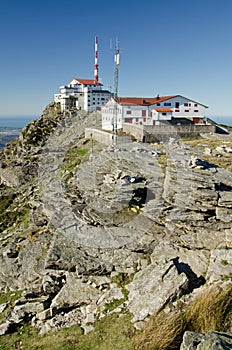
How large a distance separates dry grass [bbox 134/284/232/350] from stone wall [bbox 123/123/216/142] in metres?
29.7

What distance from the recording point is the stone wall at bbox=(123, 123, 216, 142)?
38684 millimetres

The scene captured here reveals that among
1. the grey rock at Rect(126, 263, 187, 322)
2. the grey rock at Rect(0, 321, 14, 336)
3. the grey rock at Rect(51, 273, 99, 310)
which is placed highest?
the grey rock at Rect(126, 263, 187, 322)

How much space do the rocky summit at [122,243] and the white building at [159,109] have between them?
15.8m

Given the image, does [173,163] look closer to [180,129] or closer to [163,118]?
[180,129]

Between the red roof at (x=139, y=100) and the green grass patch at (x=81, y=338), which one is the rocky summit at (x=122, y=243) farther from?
the red roof at (x=139, y=100)

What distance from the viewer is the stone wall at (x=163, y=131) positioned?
127 ft

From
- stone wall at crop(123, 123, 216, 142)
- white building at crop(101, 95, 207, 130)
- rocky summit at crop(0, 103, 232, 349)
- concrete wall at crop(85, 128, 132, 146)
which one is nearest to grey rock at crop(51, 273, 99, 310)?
rocky summit at crop(0, 103, 232, 349)

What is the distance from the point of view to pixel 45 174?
47.8 m

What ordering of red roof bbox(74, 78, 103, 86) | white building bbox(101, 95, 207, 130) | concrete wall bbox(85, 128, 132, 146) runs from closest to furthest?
concrete wall bbox(85, 128, 132, 146) → white building bbox(101, 95, 207, 130) → red roof bbox(74, 78, 103, 86)

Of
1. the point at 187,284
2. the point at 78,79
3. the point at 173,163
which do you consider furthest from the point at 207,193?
the point at 78,79

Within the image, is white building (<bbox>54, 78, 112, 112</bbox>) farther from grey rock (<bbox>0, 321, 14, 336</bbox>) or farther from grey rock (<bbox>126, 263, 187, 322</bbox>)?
grey rock (<bbox>0, 321, 14, 336</bbox>)

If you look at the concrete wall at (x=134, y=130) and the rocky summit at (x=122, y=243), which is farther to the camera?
the concrete wall at (x=134, y=130)

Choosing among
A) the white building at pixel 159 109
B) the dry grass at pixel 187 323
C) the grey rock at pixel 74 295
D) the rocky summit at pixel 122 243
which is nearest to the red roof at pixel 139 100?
the white building at pixel 159 109

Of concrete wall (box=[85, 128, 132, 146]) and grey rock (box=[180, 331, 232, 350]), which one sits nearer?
grey rock (box=[180, 331, 232, 350])
